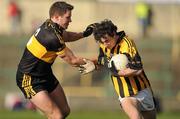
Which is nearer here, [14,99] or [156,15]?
[14,99]

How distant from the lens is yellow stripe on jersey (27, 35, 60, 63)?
15.0 meters

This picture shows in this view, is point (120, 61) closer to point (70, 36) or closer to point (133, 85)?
point (133, 85)

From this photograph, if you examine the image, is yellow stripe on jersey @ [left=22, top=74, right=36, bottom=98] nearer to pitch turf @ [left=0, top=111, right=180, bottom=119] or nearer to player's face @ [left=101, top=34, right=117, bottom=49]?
player's face @ [left=101, top=34, right=117, bottom=49]

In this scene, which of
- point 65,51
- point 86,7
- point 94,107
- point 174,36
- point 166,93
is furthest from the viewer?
point 86,7

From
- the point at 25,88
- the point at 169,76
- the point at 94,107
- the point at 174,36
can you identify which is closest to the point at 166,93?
the point at 169,76

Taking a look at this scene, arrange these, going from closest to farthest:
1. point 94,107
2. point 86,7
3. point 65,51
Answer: point 65,51, point 94,107, point 86,7

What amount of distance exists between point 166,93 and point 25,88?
12907mm

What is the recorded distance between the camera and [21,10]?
34094 millimetres

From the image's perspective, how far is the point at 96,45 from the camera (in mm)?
30672

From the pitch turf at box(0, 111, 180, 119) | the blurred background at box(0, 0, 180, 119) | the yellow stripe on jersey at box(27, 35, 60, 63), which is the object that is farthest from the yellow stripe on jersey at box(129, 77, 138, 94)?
the blurred background at box(0, 0, 180, 119)

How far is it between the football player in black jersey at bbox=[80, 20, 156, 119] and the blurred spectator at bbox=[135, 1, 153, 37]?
17.9 m

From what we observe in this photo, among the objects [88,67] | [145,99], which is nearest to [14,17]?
[88,67]

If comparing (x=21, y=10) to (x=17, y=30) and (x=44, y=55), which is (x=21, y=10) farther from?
(x=44, y=55)

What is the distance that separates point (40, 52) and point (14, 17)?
18281mm
